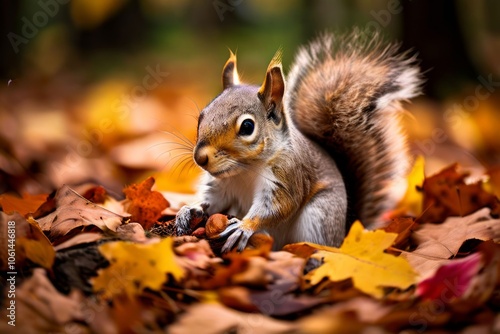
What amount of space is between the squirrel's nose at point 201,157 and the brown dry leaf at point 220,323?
1.61 ft

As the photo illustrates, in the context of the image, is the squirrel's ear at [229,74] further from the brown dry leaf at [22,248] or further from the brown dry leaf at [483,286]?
the brown dry leaf at [483,286]

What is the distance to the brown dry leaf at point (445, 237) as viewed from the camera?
168 cm

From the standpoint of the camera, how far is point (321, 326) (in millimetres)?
1159

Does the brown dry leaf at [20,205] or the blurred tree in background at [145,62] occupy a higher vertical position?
the blurred tree in background at [145,62]

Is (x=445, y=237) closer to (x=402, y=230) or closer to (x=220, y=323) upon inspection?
(x=402, y=230)

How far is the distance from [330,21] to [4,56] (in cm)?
284

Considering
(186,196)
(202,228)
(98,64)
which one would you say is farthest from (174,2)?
(202,228)

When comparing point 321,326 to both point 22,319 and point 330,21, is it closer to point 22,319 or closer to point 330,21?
point 22,319

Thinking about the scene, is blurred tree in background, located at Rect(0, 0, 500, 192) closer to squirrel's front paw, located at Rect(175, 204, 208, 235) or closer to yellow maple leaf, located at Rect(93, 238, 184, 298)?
squirrel's front paw, located at Rect(175, 204, 208, 235)

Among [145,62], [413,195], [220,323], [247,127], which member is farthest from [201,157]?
[145,62]

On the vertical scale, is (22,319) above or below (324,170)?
below

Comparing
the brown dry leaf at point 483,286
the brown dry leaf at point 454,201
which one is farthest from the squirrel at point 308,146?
the brown dry leaf at point 483,286

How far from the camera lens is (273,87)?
72.5 inches

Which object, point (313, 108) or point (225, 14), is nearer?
point (313, 108)
